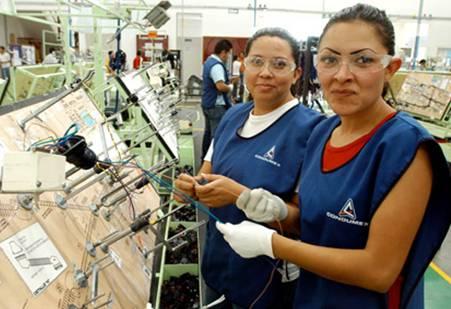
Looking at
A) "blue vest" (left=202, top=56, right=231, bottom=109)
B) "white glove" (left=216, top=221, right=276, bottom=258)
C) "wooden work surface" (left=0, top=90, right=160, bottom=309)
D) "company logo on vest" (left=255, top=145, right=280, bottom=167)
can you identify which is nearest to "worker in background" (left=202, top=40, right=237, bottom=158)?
"blue vest" (left=202, top=56, right=231, bottom=109)

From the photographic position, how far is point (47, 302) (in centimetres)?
98

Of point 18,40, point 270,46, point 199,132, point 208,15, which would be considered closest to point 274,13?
point 208,15

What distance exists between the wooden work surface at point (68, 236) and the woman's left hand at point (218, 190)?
43 centimetres

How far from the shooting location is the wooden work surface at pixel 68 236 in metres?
0.97

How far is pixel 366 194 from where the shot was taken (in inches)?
33.5

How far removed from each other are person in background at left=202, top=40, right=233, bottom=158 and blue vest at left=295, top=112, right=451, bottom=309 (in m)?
3.61

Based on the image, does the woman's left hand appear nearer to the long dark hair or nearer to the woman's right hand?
the woman's right hand

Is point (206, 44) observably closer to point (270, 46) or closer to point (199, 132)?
point (199, 132)

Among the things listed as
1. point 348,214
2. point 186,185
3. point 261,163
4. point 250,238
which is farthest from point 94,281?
point 348,214

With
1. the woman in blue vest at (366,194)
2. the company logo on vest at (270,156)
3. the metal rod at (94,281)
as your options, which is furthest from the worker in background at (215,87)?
the woman in blue vest at (366,194)

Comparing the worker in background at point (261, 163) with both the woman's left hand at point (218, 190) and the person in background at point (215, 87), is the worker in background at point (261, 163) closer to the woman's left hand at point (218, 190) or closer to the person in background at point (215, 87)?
the woman's left hand at point (218, 190)

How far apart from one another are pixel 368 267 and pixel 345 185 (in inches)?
7.3

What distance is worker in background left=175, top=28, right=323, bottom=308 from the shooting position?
1.24 metres

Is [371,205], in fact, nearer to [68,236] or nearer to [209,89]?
[68,236]
